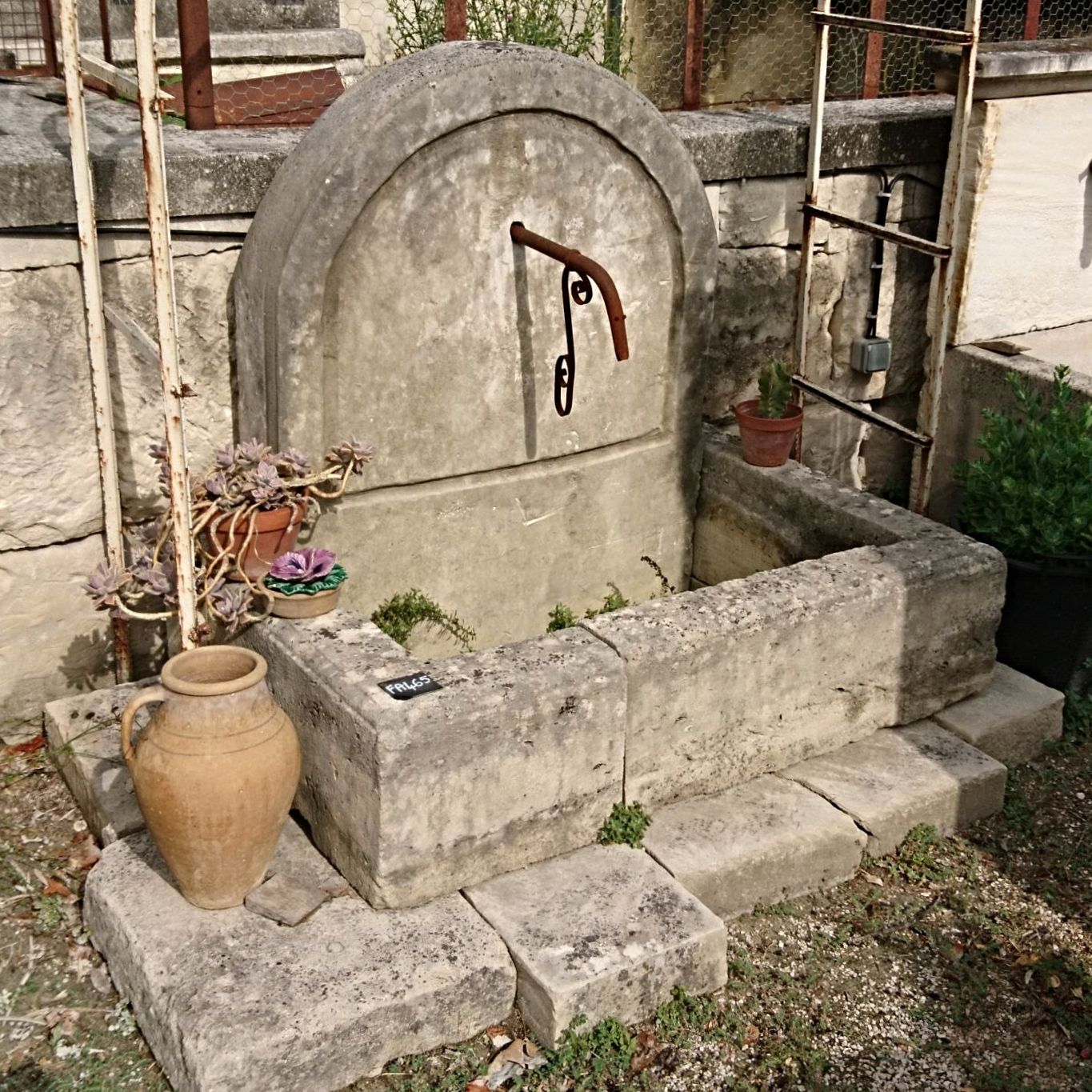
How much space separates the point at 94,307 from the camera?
3.92m

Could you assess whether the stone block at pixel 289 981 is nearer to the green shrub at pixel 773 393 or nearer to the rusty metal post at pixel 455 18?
the green shrub at pixel 773 393

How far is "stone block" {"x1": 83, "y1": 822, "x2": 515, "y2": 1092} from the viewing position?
310cm

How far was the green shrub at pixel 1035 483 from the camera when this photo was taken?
15.7 feet

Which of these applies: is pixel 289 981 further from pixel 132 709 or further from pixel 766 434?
pixel 766 434

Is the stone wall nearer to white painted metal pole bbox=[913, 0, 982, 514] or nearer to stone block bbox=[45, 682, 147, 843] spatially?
stone block bbox=[45, 682, 147, 843]

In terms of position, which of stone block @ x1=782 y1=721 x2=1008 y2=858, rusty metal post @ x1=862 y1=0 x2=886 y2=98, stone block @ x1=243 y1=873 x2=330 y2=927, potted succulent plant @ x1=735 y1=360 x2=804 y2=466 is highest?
rusty metal post @ x1=862 y1=0 x2=886 y2=98

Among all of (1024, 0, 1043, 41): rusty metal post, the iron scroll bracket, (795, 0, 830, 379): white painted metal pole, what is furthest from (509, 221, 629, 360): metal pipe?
(1024, 0, 1043, 41): rusty metal post

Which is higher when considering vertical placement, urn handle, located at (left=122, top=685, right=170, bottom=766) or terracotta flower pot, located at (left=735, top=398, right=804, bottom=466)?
terracotta flower pot, located at (left=735, top=398, right=804, bottom=466)

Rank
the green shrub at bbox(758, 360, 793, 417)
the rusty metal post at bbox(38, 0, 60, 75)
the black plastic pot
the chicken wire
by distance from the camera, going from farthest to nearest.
Answer: the chicken wire
the rusty metal post at bbox(38, 0, 60, 75)
the green shrub at bbox(758, 360, 793, 417)
the black plastic pot

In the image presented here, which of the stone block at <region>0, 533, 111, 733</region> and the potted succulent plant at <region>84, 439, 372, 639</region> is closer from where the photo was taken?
the potted succulent plant at <region>84, 439, 372, 639</region>

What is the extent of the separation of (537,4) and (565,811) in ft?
12.8

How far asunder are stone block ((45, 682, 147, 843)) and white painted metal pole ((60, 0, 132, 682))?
0.18 m

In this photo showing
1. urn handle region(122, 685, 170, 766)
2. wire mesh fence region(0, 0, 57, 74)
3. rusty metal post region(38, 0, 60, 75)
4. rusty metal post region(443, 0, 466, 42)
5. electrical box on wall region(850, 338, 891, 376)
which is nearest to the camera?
urn handle region(122, 685, 170, 766)

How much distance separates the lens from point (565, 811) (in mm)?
3764
